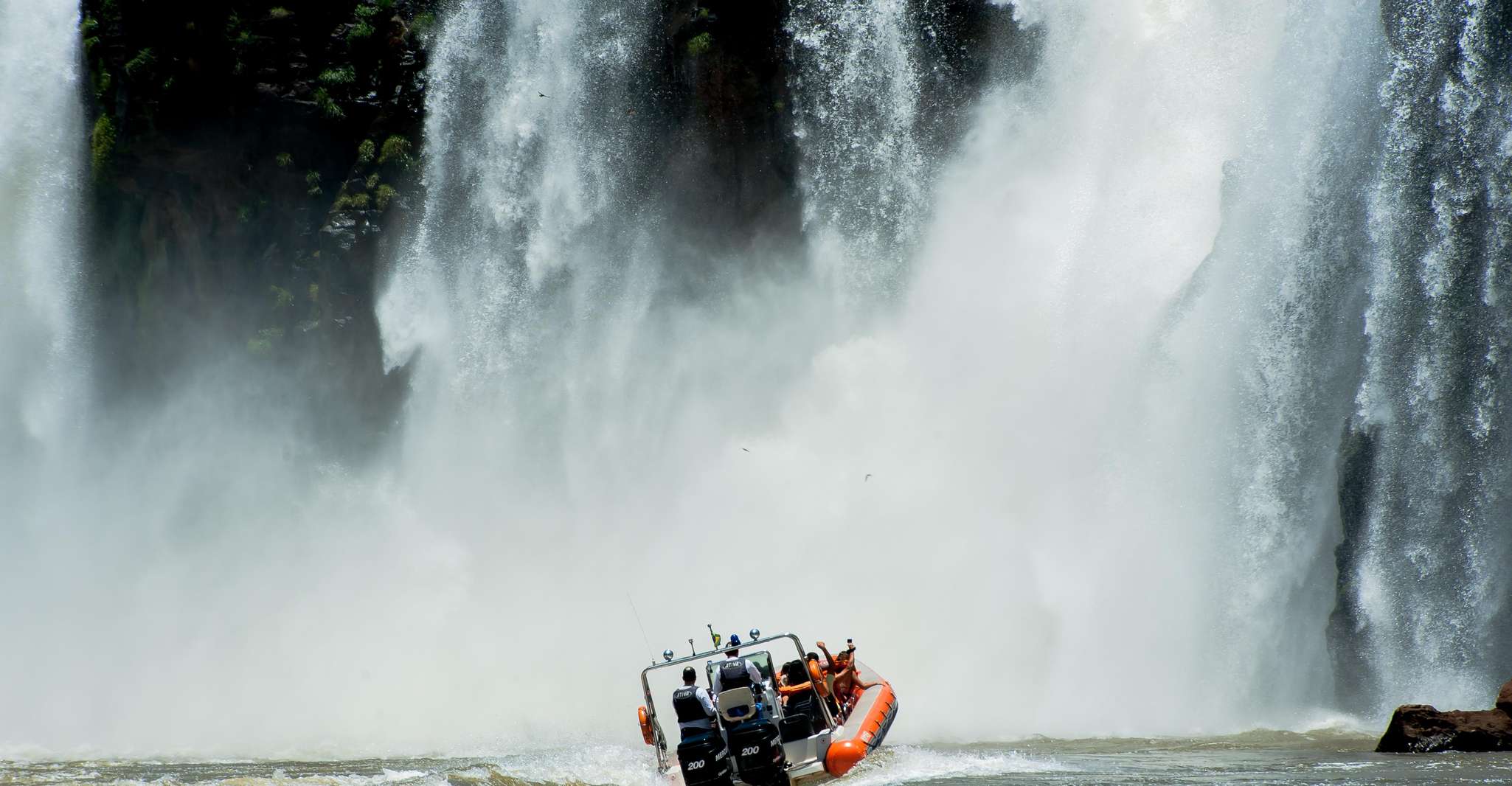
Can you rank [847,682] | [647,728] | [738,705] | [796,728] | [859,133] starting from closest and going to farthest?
[738,705], [796,728], [647,728], [847,682], [859,133]

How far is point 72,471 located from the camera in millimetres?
35531

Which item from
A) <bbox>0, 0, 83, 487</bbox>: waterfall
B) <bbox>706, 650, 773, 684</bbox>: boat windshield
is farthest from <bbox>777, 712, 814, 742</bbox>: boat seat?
<bbox>0, 0, 83, 487</bbox>: waterfall

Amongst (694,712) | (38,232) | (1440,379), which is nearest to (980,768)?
(694,712)

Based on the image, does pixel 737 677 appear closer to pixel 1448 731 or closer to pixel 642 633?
pixel 1448 731

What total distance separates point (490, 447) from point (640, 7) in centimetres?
1086

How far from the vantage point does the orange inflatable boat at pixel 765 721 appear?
1278 cm

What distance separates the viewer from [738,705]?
508 inches

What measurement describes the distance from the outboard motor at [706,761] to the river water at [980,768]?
2.04m

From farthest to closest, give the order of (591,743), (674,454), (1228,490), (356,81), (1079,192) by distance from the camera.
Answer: (356,81)
(674,454)
(1079,192)
(1228,490)
(591,743)

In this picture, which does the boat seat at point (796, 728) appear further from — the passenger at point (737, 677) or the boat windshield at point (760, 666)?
the passenger at point (737, 677)

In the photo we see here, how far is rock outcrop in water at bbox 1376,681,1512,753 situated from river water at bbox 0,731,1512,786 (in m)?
0.46

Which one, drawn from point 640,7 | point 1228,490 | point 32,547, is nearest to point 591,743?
point 1228,490

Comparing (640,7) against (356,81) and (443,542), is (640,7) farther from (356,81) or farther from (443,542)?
(443,542)

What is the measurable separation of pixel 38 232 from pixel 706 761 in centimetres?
3061
